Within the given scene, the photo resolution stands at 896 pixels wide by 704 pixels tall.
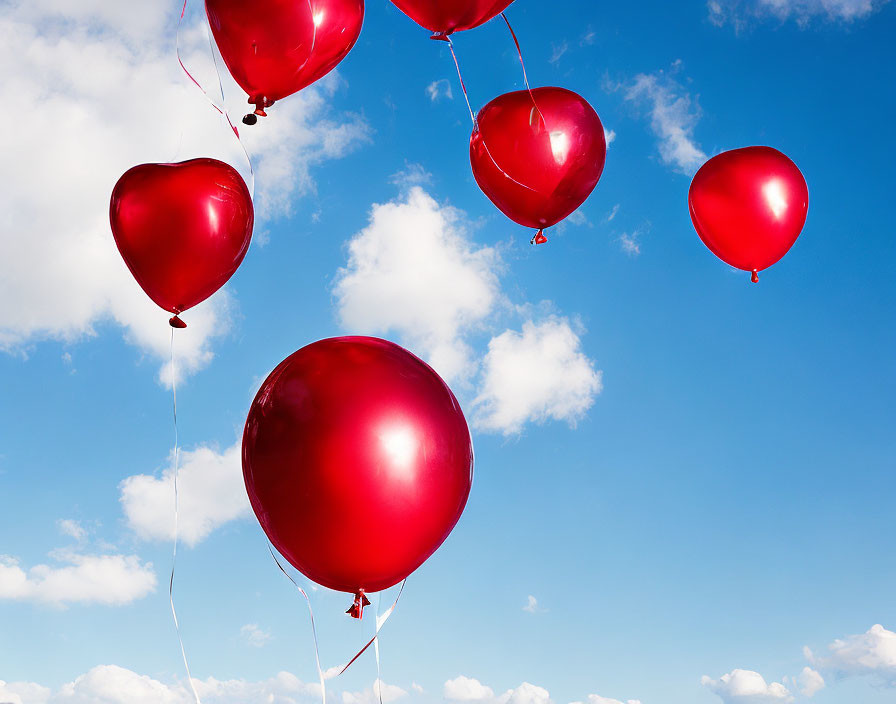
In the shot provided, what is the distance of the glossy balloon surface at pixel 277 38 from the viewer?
4.17m

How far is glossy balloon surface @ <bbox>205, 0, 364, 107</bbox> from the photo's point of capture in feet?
13.7

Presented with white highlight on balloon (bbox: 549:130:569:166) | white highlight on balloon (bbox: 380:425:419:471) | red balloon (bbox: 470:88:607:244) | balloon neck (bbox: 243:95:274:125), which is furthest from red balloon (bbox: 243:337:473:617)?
white highlight on balloon (bbox: 549:130:569:166)

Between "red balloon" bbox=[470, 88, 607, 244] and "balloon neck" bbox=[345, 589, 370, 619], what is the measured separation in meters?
2.95

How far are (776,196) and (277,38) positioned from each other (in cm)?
385

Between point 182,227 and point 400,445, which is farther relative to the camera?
point 182,227

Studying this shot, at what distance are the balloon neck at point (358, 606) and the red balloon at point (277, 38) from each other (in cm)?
247

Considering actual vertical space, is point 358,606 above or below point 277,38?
below

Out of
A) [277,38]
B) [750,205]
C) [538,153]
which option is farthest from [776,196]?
[277,38]

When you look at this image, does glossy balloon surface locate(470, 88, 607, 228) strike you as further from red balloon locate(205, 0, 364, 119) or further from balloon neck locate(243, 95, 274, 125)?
balloon neck locate(243, 95, 274, 125)

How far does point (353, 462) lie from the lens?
315cm

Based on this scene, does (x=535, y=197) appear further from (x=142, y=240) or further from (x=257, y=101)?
(x=142, y=240)

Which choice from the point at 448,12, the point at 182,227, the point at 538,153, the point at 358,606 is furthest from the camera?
the point at 538,153

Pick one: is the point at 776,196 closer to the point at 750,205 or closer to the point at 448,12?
the point at 750,205

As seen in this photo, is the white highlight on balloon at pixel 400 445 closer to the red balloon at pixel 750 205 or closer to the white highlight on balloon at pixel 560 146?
the white highlight on balloon at pixel 560 146
